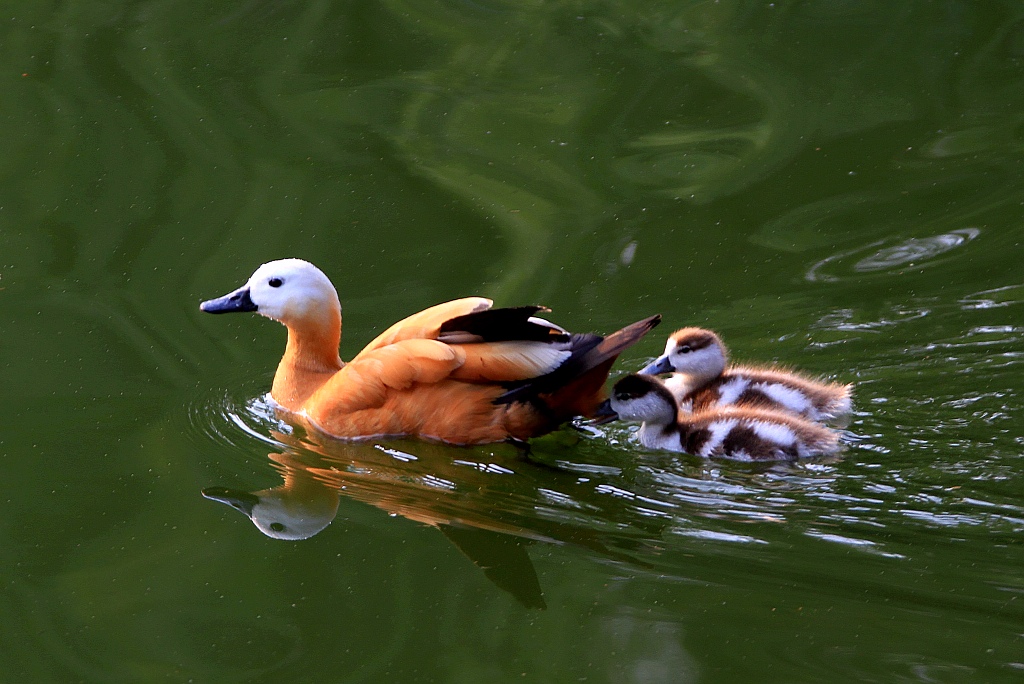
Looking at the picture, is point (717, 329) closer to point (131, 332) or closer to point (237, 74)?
point (131, 332)

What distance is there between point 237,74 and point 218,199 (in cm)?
180

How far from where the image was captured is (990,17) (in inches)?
368

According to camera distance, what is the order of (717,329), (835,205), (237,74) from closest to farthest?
(717,329), (835,205), (237,74)

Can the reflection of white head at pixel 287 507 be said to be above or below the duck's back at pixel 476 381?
below

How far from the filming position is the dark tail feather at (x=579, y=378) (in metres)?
5.44

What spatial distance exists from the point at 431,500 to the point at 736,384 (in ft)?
5.25

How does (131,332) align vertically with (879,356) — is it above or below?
below

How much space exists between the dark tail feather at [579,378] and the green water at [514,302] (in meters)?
0.21

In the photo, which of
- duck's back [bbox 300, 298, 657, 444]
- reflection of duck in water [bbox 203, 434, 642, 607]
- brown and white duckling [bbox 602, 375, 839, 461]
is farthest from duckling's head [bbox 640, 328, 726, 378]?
reflection of duck in water [bbox 203, 434, 642, 607]

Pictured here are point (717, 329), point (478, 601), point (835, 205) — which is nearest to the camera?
point (478, 601)

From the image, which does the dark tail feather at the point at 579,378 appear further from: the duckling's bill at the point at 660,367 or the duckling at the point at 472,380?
the duckling's bill at the point at 660,367

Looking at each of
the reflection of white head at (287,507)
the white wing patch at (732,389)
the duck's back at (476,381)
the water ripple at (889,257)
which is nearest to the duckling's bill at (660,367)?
the white wing patch at (732,389)

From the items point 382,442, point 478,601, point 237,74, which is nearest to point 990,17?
point 237,74

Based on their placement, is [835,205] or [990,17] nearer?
[835,205]
